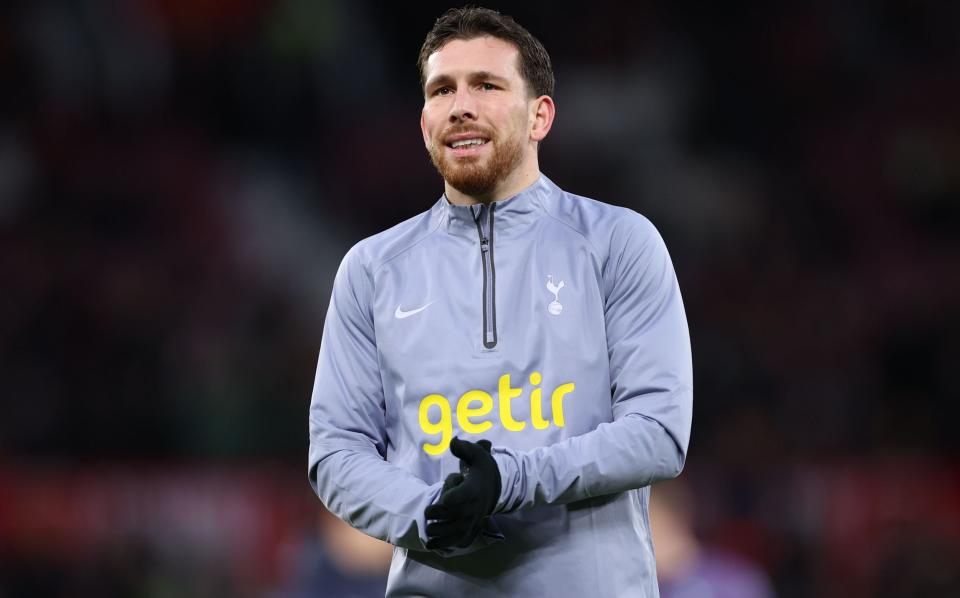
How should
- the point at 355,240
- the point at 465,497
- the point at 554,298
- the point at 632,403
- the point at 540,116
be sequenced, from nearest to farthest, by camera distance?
the point at 465,497, the point at 632,403, the point at 554,298, the point at 540,116, the point at 355,240

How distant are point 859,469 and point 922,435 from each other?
0.71 m

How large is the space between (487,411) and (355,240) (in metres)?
8.58

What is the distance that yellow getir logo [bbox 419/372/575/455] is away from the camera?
278 centimetres

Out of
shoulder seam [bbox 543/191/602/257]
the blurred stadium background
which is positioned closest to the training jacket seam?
shoulder seam [bbox 543/191/602/257]

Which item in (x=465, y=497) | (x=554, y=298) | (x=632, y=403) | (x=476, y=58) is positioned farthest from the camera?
(x=476, y=58)

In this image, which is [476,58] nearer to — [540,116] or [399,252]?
[540,116]

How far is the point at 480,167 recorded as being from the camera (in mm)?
2959

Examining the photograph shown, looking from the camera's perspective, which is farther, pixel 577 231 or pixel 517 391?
pixel 577 231

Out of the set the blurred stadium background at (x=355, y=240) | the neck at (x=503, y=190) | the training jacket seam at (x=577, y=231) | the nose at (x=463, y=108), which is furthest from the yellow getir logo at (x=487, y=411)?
the blurred stadium background at (x=355, y=240)

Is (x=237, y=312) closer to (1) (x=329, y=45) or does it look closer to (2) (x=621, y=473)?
(1) (x=329, y=45)

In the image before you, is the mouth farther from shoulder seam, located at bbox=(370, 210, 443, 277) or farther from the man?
shoulder seam, located at bbox=(370, 210, 443, 277)

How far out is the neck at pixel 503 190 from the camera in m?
3.02

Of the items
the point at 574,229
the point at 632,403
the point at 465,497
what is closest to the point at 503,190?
the point at 574,229

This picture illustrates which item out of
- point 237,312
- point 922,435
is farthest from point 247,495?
point 922,435
